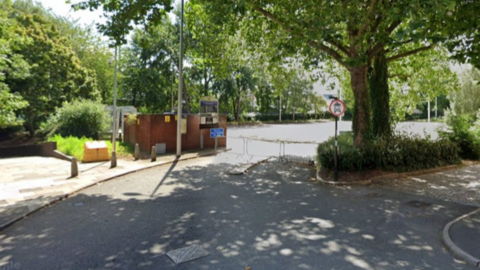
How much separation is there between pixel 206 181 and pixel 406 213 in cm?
562

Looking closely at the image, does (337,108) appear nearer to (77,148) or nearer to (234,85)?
(77,148)

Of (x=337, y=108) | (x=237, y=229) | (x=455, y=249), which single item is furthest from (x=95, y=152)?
(x=455, y=249)

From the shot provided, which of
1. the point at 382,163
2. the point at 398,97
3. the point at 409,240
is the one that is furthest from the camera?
the point at 398,97

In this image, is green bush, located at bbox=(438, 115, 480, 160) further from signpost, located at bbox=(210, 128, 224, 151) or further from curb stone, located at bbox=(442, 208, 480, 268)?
signpost, located at bbox=(210, 128, 224, 151)

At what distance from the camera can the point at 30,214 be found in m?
6.52

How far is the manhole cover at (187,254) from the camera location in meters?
4.31

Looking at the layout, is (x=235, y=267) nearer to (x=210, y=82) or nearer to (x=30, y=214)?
(x=30, y=214)

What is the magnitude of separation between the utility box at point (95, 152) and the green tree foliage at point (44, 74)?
11.3 m

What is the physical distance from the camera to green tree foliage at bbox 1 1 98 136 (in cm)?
2177

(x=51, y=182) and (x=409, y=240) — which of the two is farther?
(x=51, y=182)

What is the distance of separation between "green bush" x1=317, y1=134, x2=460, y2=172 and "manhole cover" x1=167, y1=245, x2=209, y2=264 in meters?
6.94

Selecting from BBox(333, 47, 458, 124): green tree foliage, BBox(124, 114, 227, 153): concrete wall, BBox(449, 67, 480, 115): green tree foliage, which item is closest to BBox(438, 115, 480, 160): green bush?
BBox(333, 47, 458, 124): green tree foliage

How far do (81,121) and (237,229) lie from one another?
17.4m


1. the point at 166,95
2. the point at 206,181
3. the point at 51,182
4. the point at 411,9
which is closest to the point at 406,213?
the point at 411,9
